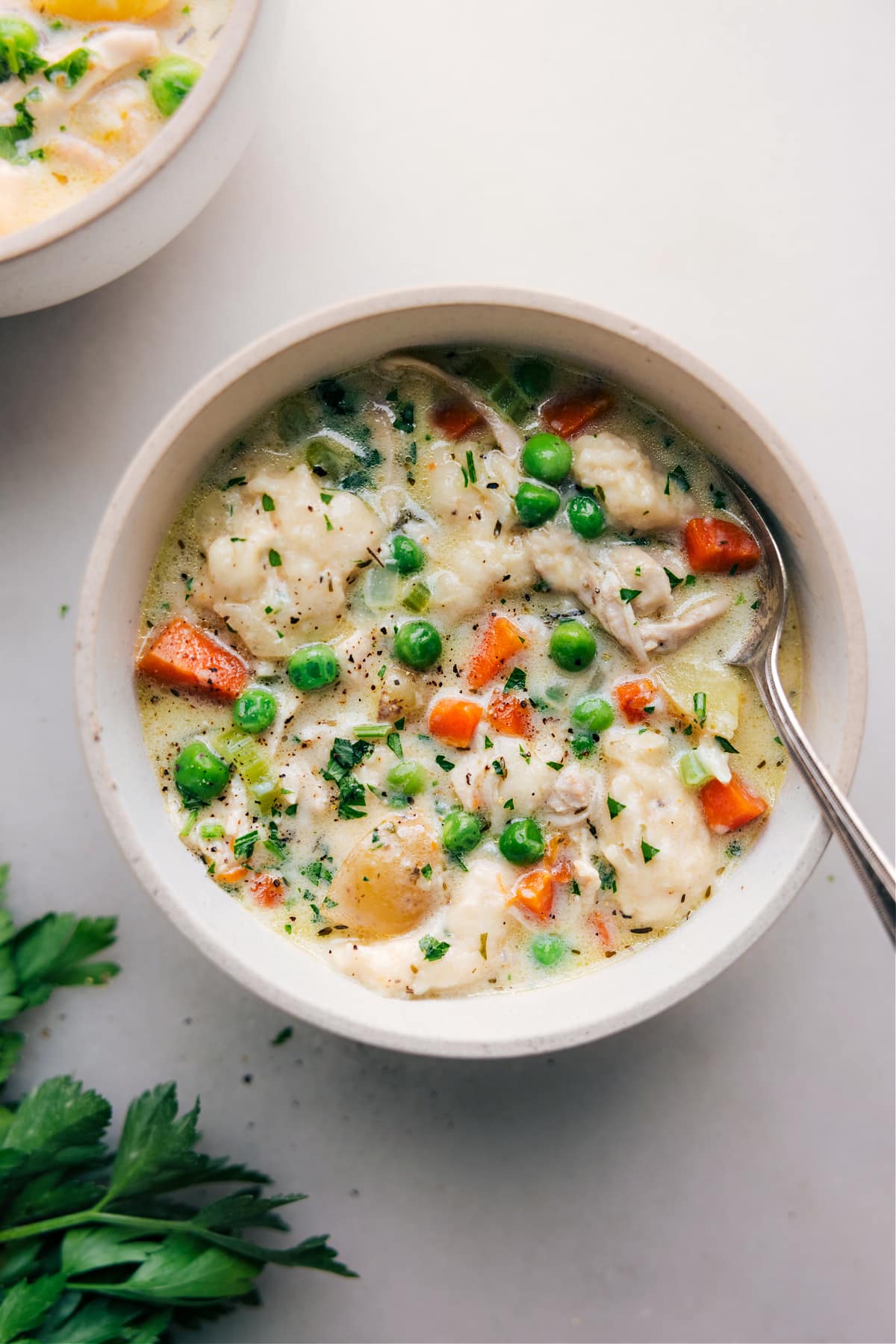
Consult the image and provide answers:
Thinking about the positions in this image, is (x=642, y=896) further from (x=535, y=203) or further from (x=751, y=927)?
(x=535, y=203)

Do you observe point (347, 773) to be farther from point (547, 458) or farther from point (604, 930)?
point (547, 458)

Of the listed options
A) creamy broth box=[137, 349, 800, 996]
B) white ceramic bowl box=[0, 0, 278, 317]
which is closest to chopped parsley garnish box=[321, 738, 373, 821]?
creamy broth box=[137, 349, 800, 996]

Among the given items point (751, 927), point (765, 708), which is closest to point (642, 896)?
point (751, 927)

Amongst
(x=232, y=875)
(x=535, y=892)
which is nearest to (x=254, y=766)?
(x=232, y=875)

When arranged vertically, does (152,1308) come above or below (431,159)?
below

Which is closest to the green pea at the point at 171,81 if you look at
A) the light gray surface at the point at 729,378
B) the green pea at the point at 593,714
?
the light gray surface at the point at 729,378

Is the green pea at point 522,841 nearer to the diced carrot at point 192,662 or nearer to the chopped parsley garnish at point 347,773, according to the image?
the chopped parsley garnish at point 347,773
